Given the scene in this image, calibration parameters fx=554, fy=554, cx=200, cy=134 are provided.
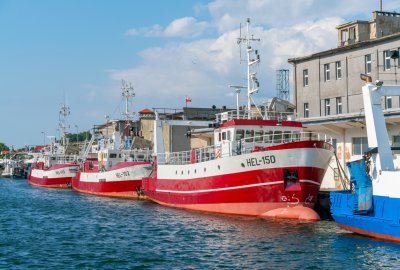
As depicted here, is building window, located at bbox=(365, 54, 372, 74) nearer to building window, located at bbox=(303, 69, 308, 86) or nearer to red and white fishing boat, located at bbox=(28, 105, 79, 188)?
building window, located at bbox=(303, 69, 308, 86)

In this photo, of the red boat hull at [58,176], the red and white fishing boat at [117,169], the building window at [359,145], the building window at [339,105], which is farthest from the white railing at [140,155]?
the building window at [359,145]

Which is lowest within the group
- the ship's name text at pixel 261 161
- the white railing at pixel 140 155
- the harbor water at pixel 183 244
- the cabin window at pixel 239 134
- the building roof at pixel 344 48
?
the harbor water at pixel 183 244

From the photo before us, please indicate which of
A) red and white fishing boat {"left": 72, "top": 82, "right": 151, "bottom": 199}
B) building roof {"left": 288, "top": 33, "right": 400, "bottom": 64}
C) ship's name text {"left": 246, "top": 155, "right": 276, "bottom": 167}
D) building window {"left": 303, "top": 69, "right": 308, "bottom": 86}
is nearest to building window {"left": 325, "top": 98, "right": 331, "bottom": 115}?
building window {"left": 303, "top": 69, "right": 308, "bottom": 86}

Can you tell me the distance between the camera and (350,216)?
73.5 ft

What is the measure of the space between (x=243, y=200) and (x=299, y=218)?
349 cm

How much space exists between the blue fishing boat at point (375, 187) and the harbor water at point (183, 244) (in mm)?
593

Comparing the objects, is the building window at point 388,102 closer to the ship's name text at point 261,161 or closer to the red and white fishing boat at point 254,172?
the red and white fishing boat at point 254,172

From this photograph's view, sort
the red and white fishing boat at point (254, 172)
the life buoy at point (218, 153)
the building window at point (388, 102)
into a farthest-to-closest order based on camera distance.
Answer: the building window at point (388, 102)
the life buoy at point (218, 153)
the red and white fishing boat at point (254, 172)

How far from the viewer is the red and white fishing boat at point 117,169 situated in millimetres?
46500

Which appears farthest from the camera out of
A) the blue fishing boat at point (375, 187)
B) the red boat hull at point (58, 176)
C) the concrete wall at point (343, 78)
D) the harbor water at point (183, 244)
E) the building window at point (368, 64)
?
the red boat hull at point (58, 176)

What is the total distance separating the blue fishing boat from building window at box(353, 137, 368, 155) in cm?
1209

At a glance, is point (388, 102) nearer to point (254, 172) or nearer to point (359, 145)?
point (359, 145)

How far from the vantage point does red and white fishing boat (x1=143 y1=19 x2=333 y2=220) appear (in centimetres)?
2762

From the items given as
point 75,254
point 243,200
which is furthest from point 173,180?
point 75,254
